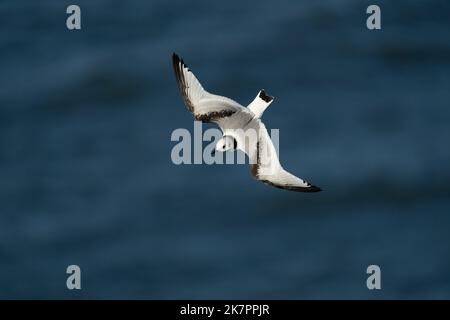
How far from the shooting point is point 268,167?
455 inches

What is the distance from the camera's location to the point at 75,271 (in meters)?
13.2

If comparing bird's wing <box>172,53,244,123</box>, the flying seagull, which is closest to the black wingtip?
the flying seagull

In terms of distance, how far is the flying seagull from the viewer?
11547 millimetres

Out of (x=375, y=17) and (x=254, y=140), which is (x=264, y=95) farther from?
(x=375, y=17)

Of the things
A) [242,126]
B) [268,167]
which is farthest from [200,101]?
[268,167]

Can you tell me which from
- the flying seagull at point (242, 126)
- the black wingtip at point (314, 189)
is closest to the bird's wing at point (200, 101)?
the flying seagull at point (242, 126)

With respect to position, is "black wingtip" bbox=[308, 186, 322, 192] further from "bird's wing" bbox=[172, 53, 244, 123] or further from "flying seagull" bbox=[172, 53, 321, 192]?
"bird's wing" bbox=[172, 53, 244, 123]

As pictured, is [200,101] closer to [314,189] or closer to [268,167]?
[268,167]

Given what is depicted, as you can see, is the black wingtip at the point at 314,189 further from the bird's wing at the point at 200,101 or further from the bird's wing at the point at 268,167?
the bird's wing at the point at 200,101

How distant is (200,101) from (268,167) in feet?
3.68

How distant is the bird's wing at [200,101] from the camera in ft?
38.5

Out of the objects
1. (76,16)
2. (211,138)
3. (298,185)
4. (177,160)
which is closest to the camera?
(298,185)

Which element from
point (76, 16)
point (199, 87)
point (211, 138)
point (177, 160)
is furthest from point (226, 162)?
point (76, 16)

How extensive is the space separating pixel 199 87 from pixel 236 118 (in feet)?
2.02
